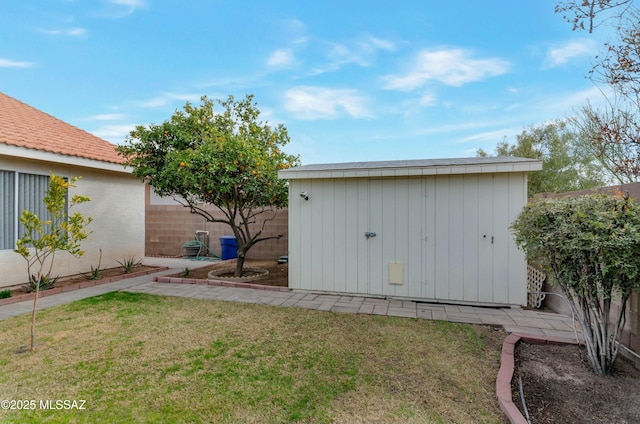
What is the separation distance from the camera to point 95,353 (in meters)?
3.31

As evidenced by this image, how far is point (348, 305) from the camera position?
17.0 feet

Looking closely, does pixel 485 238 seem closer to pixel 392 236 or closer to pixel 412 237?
pixel 412 237

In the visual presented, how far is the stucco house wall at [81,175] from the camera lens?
6.07 metres

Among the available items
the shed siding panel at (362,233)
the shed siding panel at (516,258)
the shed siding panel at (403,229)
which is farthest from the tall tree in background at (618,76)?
the shed siding panel at (362,233)

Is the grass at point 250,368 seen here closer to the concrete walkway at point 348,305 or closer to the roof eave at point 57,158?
the concrete walkway at point 348,305

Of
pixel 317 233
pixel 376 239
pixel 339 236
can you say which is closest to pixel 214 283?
pixel 317 233

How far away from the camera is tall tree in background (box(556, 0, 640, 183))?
335cm

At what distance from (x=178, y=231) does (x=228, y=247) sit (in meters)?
2.41

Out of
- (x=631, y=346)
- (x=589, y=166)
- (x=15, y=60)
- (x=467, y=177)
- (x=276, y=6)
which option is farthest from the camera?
(x=589, y=166)

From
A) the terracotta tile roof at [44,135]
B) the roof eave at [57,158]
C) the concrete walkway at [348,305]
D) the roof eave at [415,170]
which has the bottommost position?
→ the concrete walkway at [348,305]

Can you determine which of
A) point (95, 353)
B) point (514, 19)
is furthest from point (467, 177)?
point (95, 353)

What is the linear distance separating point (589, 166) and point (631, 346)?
39.9ft

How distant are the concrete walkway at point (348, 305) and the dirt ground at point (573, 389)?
2.53 ft

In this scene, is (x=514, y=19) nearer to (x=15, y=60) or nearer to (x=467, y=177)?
(x=467, y=177)
